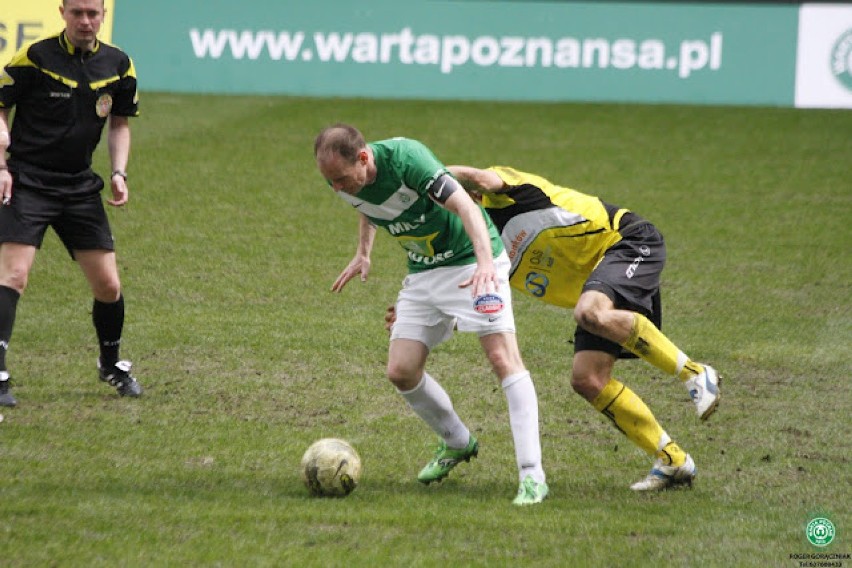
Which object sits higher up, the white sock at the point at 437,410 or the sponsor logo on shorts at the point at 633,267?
the sponsor logo on shorts at the point at 633,267

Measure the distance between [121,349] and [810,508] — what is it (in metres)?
5.64

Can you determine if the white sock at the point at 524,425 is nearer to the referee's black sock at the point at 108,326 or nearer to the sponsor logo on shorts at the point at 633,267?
the sponsor logo on shorts at the point at 633,267

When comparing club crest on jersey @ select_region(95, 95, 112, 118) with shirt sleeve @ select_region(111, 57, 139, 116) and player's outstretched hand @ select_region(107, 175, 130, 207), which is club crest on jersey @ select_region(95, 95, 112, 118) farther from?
player's outstretched hand @ select_region(107, 175, 130, 207)

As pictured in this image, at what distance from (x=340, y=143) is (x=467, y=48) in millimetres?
12021

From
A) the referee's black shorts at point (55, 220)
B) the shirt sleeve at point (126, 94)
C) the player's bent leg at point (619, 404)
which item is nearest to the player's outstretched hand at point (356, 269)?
the player's bent leg at point (619, 404)

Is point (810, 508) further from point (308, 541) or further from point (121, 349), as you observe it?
point (121, 349)

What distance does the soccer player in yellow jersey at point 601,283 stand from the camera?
6.92 metres

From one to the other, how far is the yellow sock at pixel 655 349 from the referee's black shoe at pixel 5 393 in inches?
154

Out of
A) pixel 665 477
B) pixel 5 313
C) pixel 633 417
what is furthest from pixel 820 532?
pixel 5 313

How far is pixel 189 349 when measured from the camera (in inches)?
403

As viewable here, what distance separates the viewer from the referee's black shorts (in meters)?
8.19

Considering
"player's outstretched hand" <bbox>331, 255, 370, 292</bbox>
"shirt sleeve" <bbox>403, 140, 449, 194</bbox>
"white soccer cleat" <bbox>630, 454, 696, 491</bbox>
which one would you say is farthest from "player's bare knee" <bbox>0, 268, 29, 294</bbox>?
"white soccer cleat" <bbox>630, 454, 696, 491</bbox>

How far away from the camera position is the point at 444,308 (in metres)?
6.84

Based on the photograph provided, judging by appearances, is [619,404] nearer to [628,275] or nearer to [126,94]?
[628,275]
